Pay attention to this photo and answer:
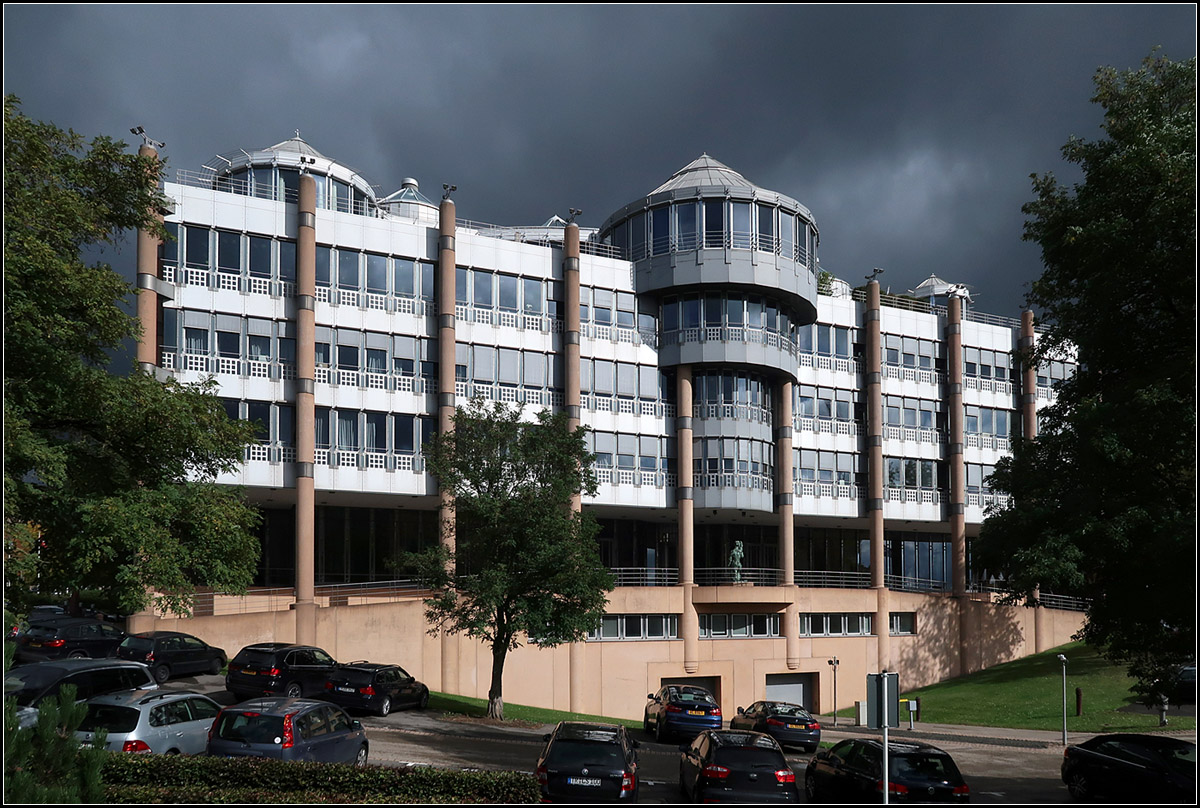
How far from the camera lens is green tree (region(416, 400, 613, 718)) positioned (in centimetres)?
3200

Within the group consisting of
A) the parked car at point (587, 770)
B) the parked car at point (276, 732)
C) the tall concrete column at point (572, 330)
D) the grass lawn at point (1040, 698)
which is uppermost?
the tall concrete column at point (572, 330)

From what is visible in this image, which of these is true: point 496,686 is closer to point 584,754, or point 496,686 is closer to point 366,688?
point 366,688

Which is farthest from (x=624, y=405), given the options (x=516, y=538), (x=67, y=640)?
(x=67, y=640)

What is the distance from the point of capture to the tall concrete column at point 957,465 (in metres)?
58.7

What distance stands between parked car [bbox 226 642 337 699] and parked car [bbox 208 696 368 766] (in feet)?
32.6

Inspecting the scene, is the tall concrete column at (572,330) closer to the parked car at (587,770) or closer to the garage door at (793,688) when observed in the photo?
the garage door at (793,688)

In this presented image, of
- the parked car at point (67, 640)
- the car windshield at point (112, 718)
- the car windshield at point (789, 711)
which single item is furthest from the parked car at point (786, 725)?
the parked car at point (67, 640)

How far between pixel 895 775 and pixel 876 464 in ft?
124

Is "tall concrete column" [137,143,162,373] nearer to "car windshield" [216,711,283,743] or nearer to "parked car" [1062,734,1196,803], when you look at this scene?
"car windshield" [216,711,283,743]

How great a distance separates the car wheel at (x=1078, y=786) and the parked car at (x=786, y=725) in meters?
8.12

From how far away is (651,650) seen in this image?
48.1 meters

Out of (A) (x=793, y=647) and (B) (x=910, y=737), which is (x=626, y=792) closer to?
(B) (x=910, y=737)

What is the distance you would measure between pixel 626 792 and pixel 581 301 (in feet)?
110

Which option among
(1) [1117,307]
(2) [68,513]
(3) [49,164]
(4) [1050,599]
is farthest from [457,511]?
(4) [1050,599]
